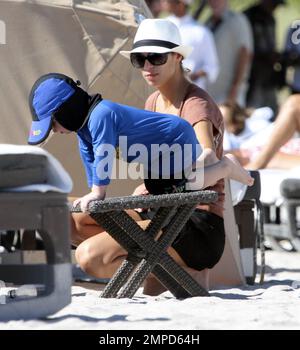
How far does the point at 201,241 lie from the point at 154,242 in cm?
42

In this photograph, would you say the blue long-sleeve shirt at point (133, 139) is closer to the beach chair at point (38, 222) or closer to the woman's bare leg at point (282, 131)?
the beach chair at point (38, 222)

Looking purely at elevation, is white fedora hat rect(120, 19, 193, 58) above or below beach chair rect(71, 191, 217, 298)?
above

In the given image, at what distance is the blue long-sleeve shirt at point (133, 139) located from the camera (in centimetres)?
533

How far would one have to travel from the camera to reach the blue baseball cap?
5.36 meters

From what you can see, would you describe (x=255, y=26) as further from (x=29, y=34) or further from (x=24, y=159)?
(x=24, y=159)

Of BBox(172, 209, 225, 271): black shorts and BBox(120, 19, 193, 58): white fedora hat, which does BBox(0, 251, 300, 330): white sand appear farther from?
BBox(120, 19, 193, 58): white fedora hat

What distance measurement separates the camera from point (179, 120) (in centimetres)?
561

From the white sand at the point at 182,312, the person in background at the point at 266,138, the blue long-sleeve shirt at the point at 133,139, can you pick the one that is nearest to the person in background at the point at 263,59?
the person in background at the point at 266,138

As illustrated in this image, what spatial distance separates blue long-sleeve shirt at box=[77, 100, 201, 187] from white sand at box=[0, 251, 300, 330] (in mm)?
610

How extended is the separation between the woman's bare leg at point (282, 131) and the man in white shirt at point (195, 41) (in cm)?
293

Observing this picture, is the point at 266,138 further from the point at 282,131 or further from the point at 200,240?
the point at 200,240

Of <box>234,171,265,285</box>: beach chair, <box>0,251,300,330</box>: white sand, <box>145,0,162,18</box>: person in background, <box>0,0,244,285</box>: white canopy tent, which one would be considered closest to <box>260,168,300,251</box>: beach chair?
<box>234,171,265,285</box>: beach chair
